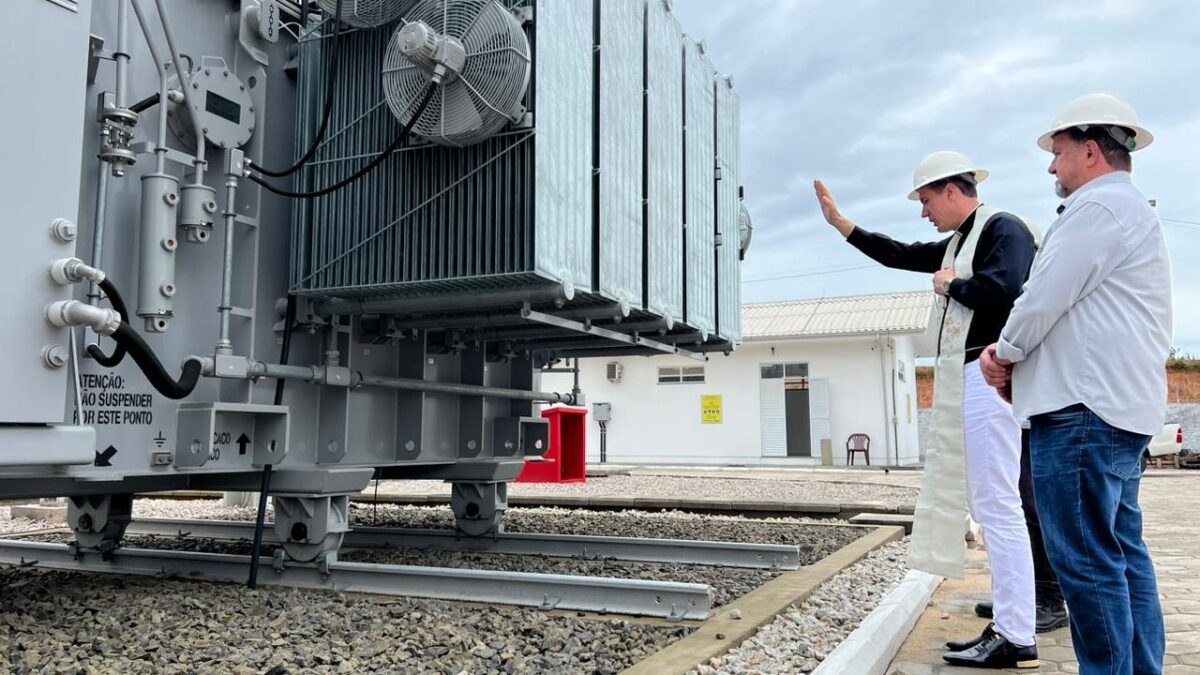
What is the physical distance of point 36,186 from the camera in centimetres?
305

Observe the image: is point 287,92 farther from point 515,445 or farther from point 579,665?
point 579,665

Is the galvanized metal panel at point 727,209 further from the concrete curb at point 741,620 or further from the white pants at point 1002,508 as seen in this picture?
the white pants at point 1002,508

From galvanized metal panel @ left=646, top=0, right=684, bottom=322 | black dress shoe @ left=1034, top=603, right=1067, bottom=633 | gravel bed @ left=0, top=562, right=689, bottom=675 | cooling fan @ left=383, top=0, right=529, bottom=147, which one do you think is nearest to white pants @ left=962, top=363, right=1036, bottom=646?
black dress shoe @ left=1034, top=603, right=1067, bottom=633

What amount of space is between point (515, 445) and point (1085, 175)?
462 centimetres

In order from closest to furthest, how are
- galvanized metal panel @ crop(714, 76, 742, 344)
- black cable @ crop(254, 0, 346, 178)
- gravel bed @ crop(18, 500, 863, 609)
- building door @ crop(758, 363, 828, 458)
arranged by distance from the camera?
→ black cable @ crop(254, 0, 346, 178) < gravel bed @ crop(18, 500, 863, 609) < galvanized metal panel @ crop(714, 76, 742, 344) < building door @ crop(758, 363, 828, 458)

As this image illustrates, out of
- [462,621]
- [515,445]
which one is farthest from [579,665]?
[515,445]

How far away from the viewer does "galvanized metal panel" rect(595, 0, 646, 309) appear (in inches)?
194

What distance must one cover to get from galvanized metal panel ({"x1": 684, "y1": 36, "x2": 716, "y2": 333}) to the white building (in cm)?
1509

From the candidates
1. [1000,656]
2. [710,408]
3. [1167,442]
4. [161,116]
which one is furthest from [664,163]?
[1167,442]

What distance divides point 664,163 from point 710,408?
17.5 meters

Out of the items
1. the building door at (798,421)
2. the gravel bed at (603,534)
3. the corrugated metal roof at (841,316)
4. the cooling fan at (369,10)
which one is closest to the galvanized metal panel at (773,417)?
the corrugated metal roof at (841,316)

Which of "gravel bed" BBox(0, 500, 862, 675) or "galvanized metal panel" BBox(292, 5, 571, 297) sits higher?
"galvanized metal panel" BBox(292, 5, 571, 297)

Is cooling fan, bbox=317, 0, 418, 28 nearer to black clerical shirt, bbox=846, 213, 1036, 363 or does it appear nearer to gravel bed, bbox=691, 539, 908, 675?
black clerical shirt, bbox=846, 213, 1036, 363

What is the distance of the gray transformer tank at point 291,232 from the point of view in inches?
125
